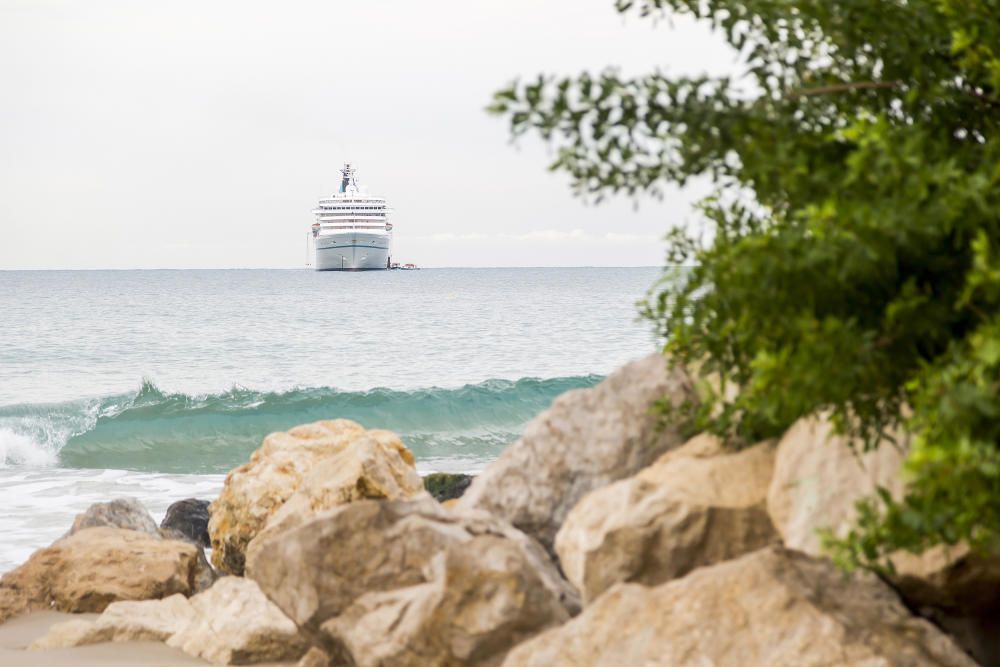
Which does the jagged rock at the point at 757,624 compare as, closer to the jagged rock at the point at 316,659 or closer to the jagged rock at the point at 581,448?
the jagged rock at the point at 581,448

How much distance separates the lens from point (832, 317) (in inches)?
127

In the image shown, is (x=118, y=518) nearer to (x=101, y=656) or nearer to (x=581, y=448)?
(x=101, y=656)

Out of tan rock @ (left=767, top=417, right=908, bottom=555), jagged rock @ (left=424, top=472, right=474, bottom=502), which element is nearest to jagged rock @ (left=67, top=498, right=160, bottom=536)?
jagged rock @ (left=424, top=472, right=474, bottom=502)

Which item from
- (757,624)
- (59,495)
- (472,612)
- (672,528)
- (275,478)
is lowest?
(59,495)

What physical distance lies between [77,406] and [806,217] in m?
28.3

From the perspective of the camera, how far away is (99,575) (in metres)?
9.33

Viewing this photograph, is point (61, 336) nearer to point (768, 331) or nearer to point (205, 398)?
point (205, 398)

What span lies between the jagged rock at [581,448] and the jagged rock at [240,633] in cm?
209

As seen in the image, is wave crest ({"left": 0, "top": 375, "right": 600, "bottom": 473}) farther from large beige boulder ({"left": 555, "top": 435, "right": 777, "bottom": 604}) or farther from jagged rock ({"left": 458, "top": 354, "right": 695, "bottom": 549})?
large beige boulder ({"left": 555, "top": 435, "right": 777, "bottom": 604})

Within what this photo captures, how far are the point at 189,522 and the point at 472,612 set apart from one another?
8.34 m

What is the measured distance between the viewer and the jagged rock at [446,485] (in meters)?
12.0

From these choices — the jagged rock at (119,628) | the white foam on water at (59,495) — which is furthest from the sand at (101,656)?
the white foam on water at (59,495)

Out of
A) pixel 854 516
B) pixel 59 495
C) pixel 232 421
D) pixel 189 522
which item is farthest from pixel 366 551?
pixel 232 421

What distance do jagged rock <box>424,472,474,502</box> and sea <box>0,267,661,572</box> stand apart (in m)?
2.94
